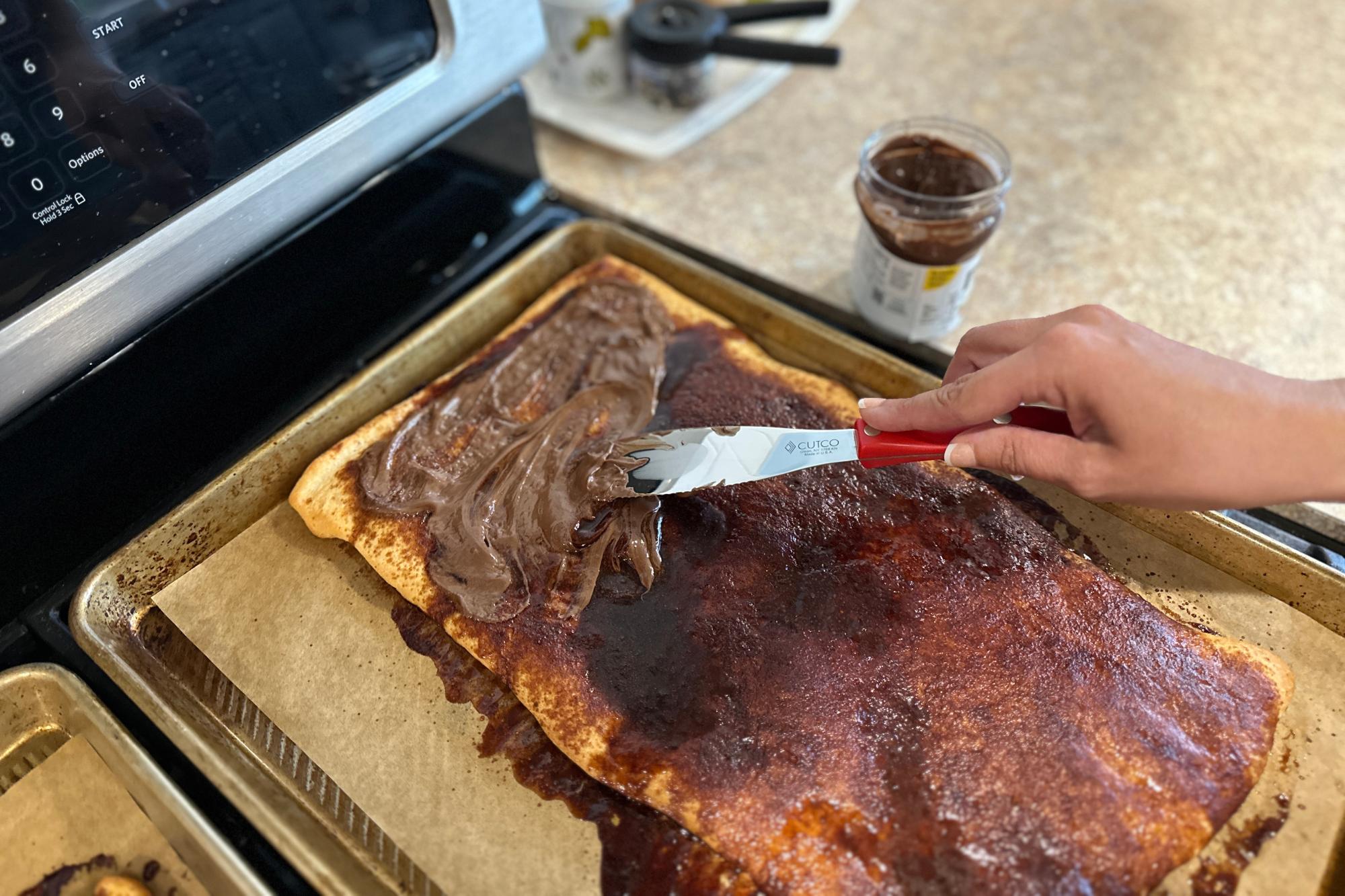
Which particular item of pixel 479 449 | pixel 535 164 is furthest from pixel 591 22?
pixel 479 449

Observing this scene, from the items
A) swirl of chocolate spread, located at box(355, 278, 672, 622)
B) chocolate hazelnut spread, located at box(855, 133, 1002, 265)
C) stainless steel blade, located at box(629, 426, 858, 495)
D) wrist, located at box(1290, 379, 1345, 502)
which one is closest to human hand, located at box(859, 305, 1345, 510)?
wrist, located at box(1290, 379, 1345, 502)

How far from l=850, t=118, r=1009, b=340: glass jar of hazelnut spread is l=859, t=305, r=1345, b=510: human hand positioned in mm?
321

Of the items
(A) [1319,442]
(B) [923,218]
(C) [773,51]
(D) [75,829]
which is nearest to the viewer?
(A) [1319,442]

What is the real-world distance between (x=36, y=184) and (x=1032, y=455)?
99 cm

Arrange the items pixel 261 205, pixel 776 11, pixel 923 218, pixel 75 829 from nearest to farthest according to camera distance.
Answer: pixel 75 829, pixel 261 205, pixel 923 218, pixel 776 11

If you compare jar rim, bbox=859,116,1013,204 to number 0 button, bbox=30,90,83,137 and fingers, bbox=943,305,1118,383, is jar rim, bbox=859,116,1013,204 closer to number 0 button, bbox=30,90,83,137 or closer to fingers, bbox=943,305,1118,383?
fingers, bbox=943,305,1118,383

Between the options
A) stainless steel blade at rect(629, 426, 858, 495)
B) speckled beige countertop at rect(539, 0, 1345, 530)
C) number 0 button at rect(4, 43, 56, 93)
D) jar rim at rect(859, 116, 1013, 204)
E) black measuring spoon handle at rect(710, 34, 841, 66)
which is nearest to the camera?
number 0 button at rect(4, 43, 56, 93)

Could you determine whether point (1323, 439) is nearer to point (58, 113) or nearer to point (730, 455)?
point (730, 455)

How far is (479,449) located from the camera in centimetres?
108

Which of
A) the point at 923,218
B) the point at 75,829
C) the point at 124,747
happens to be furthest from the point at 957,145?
the point at 75,829

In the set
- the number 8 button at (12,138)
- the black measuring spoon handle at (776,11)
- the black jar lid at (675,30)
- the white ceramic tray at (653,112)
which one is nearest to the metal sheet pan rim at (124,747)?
the number 8 button at (12,138)

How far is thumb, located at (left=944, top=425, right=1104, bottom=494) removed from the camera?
0.78 m

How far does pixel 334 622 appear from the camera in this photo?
992 mm

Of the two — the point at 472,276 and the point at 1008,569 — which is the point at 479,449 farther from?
the point at 1008,569
